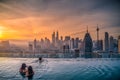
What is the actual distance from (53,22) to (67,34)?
688 mm

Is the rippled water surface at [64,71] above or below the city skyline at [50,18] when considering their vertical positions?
below

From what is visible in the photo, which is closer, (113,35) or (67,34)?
(67,34)

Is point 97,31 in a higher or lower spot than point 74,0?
lower

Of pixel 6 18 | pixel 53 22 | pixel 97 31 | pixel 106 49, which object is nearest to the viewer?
pixel 6 18

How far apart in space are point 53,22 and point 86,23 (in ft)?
4.16

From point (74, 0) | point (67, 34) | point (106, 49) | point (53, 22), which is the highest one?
point (74, 0)

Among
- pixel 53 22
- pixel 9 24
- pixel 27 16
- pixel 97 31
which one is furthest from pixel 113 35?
pixel 9 24

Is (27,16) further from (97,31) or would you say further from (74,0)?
(97,31)

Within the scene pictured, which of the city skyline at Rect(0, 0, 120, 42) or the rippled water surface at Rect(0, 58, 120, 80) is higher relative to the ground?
the city skyline at Rect(0, 0, 120, 42)

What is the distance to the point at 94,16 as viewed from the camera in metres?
7.11

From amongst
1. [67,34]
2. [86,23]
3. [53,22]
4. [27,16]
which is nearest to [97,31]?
[86,23]

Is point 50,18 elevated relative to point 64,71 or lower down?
elevated

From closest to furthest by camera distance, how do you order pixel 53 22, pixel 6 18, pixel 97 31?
1. pixel 6 18
2. pixel 53 22
3. pixel 97 31

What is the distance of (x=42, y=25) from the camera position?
6914mm
